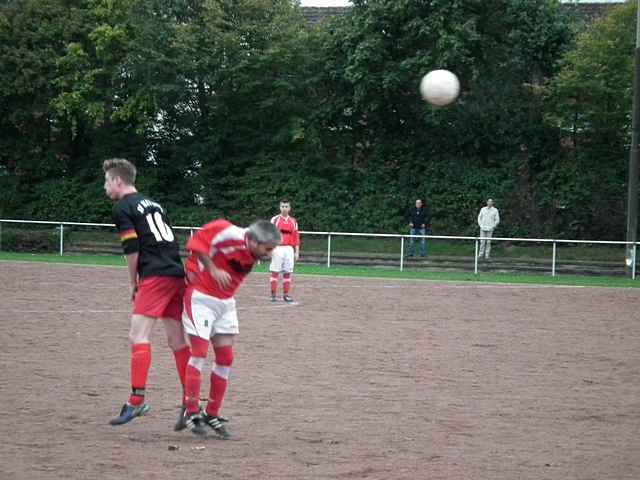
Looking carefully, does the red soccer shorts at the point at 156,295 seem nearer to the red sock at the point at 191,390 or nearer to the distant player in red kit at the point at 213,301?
the distant player in red kit at the point at 213,301

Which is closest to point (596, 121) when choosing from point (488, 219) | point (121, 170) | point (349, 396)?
point (488, 219)

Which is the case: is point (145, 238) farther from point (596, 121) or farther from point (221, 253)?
point (596, 121)

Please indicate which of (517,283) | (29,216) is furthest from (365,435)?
(29,216)

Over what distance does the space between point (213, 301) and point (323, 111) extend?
106 ft

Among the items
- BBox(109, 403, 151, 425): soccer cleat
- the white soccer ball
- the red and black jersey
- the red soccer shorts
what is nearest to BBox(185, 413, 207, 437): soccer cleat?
BBox(109, 403, 151, 425): soccer cleat

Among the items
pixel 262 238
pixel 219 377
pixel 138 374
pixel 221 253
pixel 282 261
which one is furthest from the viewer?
pixel 282 261

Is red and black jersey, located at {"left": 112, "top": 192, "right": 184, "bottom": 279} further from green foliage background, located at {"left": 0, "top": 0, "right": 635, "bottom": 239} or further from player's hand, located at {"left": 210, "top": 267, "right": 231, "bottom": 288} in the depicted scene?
green foliage background, located at {"left": 0, "top": 0, "right": 635, "bottom": 239}

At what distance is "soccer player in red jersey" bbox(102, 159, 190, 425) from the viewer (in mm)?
8438

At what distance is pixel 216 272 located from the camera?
792 cm

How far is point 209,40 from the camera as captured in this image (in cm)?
3891

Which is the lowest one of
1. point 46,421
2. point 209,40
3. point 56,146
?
point 46,421

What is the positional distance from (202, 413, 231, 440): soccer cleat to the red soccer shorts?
96 cm

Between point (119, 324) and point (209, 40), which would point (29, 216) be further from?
point (119, 324)

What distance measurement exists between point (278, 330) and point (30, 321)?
385cm
